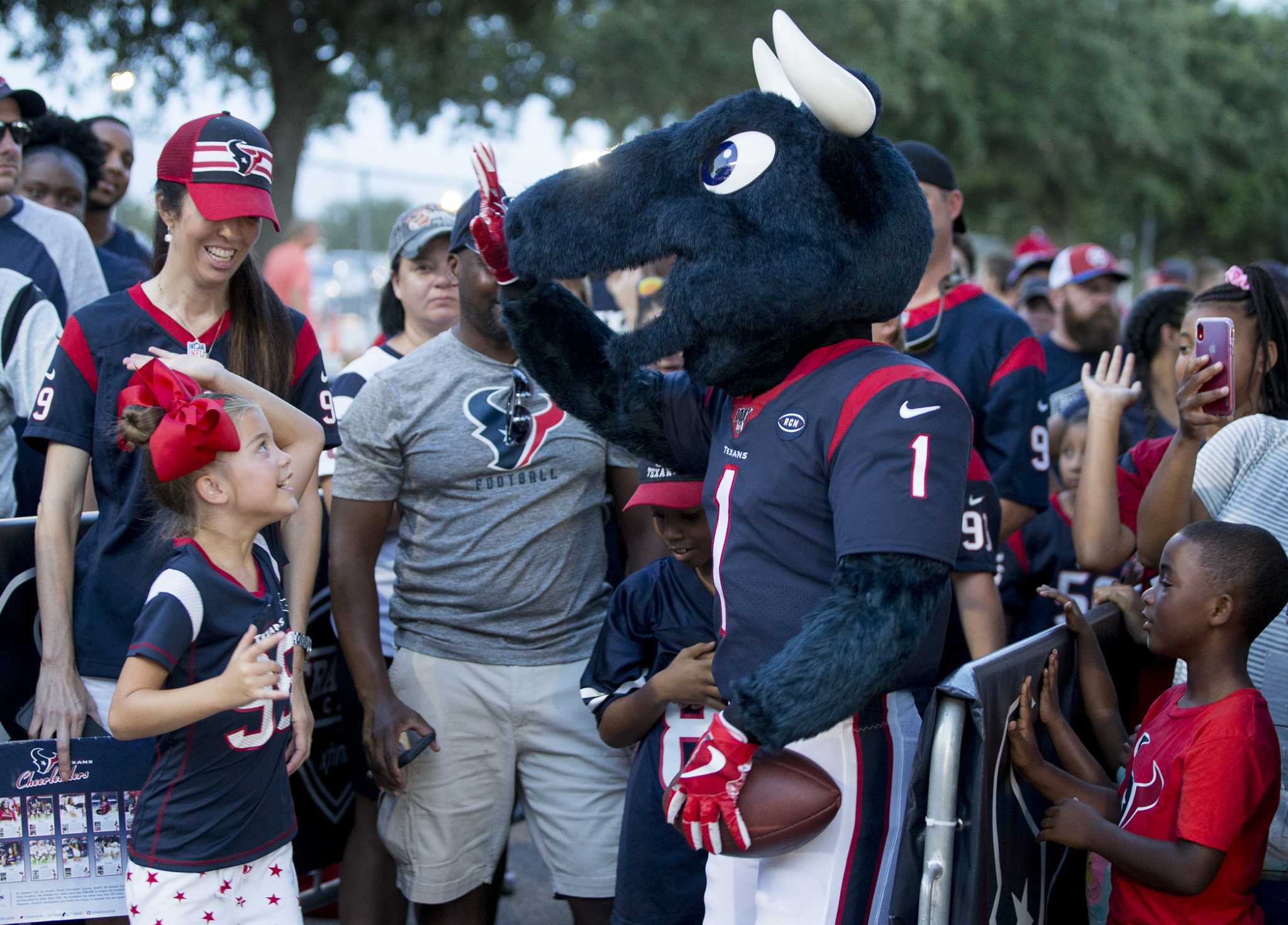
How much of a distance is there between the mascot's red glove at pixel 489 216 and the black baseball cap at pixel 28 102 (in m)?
2.38

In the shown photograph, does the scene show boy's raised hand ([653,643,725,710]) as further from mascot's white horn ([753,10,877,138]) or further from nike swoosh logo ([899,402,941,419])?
mascot's white horn ([753,10,877,138])

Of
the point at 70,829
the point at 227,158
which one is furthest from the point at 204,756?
the point at 227,158

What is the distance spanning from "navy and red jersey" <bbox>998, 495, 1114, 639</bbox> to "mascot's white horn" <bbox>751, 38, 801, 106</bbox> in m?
2.62

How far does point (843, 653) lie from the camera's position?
2.38 meters

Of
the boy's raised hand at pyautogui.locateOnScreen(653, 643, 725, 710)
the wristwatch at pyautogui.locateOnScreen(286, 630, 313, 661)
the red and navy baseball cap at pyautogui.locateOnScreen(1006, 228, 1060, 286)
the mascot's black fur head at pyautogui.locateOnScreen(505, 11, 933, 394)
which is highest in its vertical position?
the red and navy baseball cap at pyautogui.locateOnScreen(1006, 228, 1060, 286)

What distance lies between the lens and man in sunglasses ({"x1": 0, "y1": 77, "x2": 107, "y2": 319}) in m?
4.25

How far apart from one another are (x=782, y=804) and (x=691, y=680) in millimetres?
623

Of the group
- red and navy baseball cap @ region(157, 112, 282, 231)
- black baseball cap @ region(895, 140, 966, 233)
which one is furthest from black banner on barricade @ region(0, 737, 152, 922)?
black baseball cap @ region(895, 140, 966, 233)

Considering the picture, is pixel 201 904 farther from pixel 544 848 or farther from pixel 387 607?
pixel 387 607

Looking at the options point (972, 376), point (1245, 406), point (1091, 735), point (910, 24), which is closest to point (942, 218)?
point (972, 376)

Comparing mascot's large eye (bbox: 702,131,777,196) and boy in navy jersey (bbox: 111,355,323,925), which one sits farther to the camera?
boy in navy jersey (bbox: 111,355,323,925)

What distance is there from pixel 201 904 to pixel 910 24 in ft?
65.8

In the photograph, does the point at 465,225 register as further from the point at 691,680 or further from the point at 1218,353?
the point at 1218,353

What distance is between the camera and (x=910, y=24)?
2069cm
